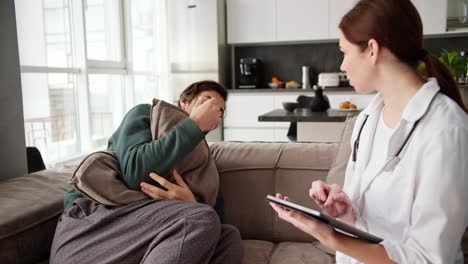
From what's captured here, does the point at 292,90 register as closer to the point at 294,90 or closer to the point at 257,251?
the point at 294,90

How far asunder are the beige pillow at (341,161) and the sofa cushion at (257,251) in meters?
0.36

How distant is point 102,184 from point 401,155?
2.98 ft

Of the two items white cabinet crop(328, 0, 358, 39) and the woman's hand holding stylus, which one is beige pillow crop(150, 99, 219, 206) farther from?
white cabinet crop(328, 0, 358, 39)

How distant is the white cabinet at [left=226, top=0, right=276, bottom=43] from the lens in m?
5.04

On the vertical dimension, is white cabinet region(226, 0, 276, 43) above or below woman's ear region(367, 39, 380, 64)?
above

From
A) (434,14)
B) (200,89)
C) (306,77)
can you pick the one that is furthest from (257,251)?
(434,14)

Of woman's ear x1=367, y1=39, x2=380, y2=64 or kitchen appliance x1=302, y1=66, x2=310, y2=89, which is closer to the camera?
woman's ear x1=367, y1=39, x2=380, y2=64

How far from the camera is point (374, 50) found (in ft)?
3.44

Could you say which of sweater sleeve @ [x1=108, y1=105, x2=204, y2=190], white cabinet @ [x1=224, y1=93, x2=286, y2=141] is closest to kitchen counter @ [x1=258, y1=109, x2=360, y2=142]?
sweater sleeve @ [x1=108, y1=105, x2=204, y2=190]

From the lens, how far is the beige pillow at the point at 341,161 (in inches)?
63.1

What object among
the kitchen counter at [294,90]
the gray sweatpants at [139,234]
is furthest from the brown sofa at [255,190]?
the kitchen counter at [294,90]

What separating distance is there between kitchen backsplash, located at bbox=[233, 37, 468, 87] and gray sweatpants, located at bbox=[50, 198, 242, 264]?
4.10 meters

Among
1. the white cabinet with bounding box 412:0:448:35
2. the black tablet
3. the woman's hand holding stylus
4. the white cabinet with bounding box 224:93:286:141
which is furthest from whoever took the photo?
the white cabinet with bounding box 224:93:286:141

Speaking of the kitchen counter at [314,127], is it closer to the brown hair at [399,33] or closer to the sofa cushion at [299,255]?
the sofa cushion at [299,255]
